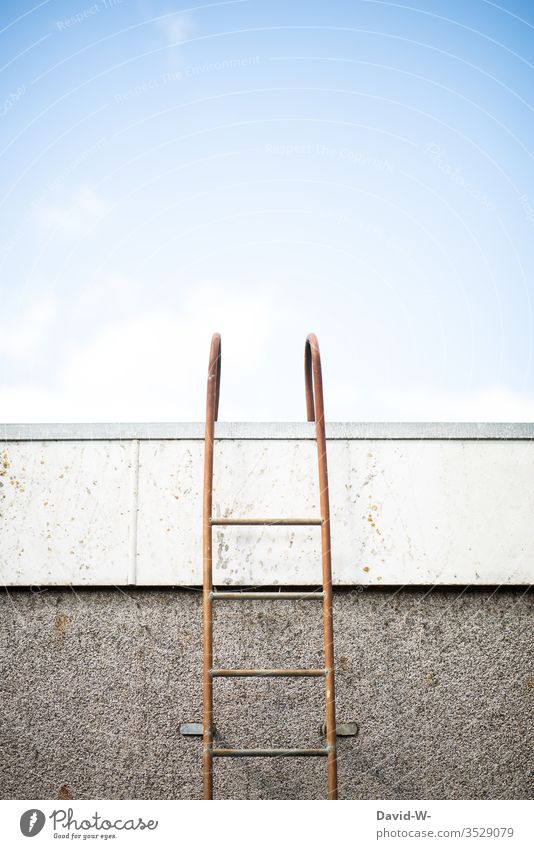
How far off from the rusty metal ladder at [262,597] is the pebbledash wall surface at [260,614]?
0.17 m

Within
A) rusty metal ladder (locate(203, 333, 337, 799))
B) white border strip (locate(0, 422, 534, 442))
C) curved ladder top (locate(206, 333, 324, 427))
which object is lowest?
rusty metal ladder (locate(203, 333, 337, 799))

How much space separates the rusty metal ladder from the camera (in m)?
1.60

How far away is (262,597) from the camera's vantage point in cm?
171

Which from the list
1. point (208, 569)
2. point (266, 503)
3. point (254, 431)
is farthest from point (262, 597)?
point (254, 431)

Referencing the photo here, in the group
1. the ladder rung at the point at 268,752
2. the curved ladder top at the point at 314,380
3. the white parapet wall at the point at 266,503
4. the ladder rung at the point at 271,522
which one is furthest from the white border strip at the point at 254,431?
the ladder rung at the point at 268,752

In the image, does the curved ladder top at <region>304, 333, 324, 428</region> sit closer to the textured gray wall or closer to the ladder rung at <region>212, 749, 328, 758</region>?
the textured gray wall

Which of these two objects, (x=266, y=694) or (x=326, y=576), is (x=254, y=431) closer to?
(x=326, y=576)

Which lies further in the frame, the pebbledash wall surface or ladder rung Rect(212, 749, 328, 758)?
the pebbledash wall surface

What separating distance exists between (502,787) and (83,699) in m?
1.43

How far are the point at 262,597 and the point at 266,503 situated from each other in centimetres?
34

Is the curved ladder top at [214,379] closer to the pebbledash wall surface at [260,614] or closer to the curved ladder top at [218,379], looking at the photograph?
the curved ladder top at [218,379]

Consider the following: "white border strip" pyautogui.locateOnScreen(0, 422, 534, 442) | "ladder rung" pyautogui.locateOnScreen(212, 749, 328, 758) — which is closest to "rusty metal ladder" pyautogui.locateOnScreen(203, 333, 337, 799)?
"ladder rung" pyautogui.locateOnScreen(212, 749, 328, 758)

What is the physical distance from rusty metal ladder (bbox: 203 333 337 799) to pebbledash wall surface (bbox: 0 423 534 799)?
6.5 inches

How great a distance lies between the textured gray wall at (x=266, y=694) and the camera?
6.07 ft
